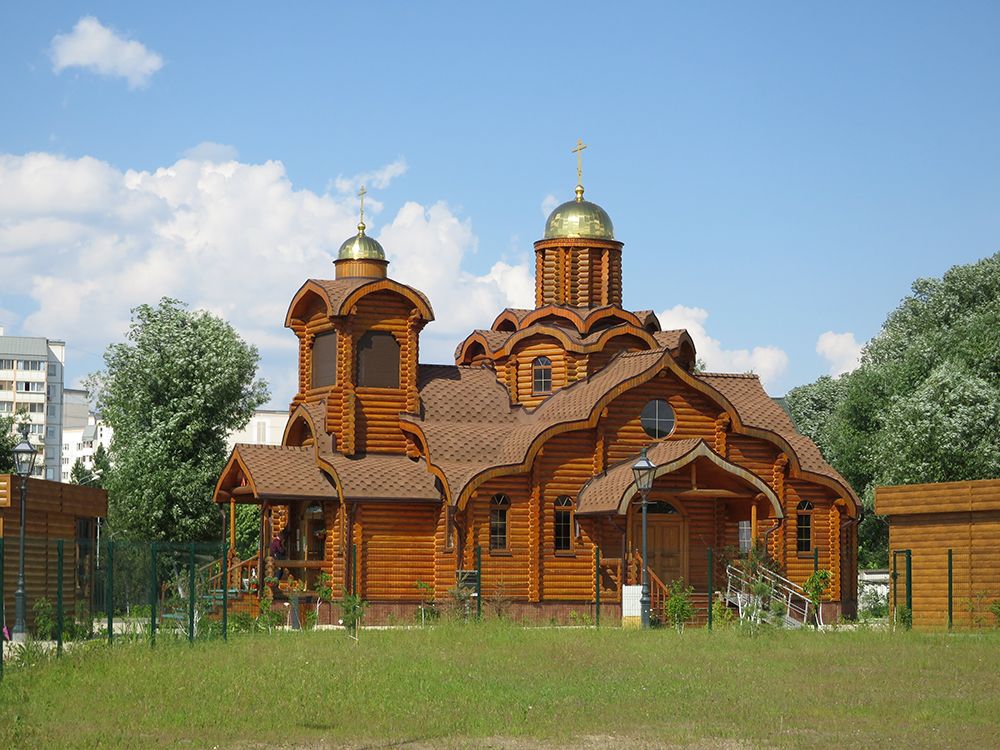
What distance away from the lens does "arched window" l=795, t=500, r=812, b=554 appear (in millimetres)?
41000

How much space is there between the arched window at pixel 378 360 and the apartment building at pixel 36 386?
361 ft

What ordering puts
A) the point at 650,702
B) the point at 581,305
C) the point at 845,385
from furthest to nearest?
the point at 845,385 < the point at 581,305 < the point at 650,702

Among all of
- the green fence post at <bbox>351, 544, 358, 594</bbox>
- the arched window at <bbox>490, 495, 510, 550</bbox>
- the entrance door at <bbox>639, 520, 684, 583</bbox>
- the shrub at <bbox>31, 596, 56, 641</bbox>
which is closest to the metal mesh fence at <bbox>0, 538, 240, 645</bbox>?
the shrub at <bbox>31, 596, 56, 641</bbox>

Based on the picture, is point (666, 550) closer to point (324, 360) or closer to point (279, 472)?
point (279, 472)

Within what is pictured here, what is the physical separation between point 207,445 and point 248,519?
13.3 ft

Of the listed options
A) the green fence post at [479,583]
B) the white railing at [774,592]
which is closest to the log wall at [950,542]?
the white railing at [774,592]

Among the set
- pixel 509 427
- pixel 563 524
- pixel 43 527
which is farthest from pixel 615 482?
pixel 43 527

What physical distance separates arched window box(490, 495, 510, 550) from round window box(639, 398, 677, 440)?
160 inches

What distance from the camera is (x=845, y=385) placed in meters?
68.1

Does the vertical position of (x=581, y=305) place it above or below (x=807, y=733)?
above

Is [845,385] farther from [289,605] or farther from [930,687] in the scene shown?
[930,687]

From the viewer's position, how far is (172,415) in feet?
166

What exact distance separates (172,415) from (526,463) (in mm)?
16903

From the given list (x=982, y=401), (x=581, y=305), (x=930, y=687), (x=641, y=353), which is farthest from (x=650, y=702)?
(x=982, y=401)
